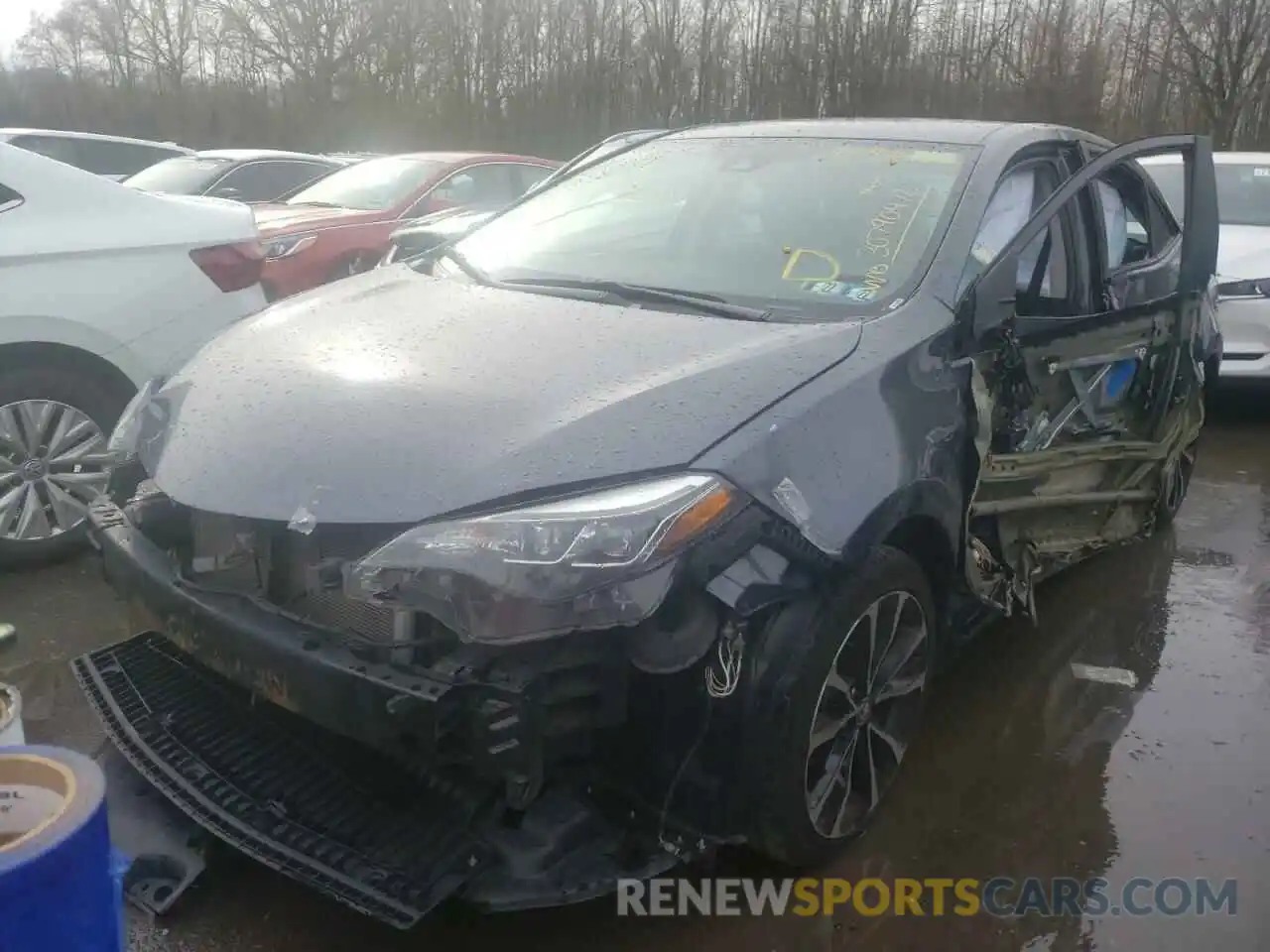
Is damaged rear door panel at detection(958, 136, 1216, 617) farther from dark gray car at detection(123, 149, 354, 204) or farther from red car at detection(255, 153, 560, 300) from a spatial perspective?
dark gray car at detection(123, 149, 354, 204)

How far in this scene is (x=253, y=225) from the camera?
4.51 metres

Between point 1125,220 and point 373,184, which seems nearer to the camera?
point 1125,220

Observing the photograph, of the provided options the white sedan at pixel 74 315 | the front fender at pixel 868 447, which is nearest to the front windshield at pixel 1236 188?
the front fender at pixel 868 447

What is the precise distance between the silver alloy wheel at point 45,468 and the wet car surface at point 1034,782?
0.66 ft

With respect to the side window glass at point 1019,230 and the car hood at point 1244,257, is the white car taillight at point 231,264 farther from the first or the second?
the car hood at point 1244,257

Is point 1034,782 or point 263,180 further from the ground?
point 263,180

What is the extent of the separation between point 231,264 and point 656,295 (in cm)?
221

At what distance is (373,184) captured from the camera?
8.36 meters

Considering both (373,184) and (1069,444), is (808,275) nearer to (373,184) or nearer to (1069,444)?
(1069,444)

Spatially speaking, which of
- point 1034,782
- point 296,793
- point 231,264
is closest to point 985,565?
point 1034,782

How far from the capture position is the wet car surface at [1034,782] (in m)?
2.36

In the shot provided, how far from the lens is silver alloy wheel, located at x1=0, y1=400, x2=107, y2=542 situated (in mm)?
3893

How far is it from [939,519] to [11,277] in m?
3.29

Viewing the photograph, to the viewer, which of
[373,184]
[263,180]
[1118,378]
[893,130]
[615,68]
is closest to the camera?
[893,130]
